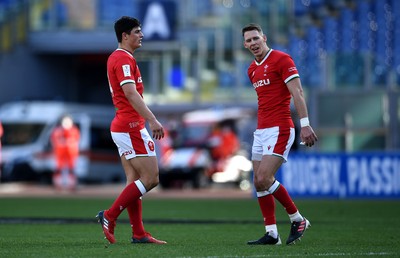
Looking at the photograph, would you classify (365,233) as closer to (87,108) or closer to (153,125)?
(153,125)

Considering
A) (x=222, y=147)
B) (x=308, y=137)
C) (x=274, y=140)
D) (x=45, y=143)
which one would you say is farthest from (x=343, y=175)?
(x=45, y=143)

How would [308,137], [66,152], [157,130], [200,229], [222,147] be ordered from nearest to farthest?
[157,130] < [308,137] < [200,229] < [66,152] < [222,147]

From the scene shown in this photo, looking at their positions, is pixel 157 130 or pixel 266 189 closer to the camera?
pixel 157 130

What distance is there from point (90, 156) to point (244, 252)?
26362 mm

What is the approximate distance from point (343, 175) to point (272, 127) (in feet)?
43.1

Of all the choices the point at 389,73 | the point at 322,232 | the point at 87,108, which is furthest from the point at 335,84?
the point at 322,232

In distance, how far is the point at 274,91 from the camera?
10.7m

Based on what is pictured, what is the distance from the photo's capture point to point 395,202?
860 inches

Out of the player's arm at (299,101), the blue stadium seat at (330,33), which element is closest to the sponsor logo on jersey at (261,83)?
the player's arm at (299,101)

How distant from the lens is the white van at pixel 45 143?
35.4 m

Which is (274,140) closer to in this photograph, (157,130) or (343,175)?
(157,130)

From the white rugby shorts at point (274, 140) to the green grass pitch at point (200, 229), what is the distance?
2.97ft

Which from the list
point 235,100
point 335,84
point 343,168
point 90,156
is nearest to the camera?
point 343,168

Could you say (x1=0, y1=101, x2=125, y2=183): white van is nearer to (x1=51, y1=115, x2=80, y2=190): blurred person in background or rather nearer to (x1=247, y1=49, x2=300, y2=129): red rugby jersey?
(x1=51, y1=115, x2=80, y2=190): blurred person in background
